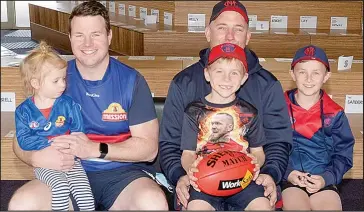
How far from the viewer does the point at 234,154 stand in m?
2.09

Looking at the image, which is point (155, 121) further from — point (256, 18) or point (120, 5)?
point (120, 5)

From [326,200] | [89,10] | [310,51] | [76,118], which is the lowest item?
[326,200]

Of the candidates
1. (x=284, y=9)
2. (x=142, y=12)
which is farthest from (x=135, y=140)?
(x=142, y=12)

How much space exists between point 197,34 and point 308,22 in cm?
122

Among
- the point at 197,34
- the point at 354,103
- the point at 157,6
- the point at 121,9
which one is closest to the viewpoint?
the point at 354,103

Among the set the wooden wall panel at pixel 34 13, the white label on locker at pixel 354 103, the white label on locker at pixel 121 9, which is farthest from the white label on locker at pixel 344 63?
the wooden wall panel at pixel 34 13

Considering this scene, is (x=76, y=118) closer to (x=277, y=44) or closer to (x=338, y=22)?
(x=277, y=44)

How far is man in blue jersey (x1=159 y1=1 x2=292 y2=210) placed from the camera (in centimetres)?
230

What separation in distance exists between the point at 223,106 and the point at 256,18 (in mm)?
3255

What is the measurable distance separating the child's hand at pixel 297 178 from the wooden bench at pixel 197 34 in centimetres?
250

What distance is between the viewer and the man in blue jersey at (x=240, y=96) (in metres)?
2.30

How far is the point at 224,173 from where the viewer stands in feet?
6.64

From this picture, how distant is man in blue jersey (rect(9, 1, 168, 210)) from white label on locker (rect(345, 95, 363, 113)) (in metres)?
1.60

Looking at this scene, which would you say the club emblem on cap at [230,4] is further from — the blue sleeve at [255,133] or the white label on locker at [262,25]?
the white label on locker at [262,25]
